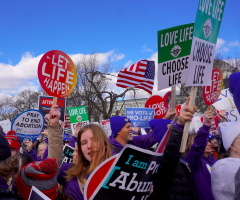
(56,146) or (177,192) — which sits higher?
(56,146)

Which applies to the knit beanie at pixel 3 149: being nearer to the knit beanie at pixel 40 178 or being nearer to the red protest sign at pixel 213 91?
the knit beanie at pixel 40 178

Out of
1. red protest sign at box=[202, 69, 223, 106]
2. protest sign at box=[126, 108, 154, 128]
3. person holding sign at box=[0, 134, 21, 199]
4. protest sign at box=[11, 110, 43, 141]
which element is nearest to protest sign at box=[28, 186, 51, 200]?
person holding sign at box=[0, 134, 21, 199]

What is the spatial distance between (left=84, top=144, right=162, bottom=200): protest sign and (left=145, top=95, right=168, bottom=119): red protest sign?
7006 millimetres

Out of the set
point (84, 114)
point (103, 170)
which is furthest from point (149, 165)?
point (84, 114)

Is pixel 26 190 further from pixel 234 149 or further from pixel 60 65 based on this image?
pixel 60 65

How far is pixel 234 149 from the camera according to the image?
2.56 meters

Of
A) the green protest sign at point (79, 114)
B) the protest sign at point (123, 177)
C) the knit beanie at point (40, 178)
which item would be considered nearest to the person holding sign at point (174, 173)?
the protest sign at point (123, 177)

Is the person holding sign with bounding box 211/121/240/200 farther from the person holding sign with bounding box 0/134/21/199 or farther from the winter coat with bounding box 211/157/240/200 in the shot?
the person holding sign with bounding box 0/134/21/199

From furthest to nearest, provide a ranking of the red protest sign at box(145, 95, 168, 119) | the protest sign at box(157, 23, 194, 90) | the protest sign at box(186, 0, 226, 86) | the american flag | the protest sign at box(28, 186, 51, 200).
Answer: the red protest sign at box(145, 95, 168, 119) < the american flag < the protest sign at box(157, 23, 194, 90) < the protest sign at box(186, 0, 226, 86) < the protest sign at box(28, 186, 51, 200)

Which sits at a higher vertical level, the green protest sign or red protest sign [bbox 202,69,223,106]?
red protest sign [bbox 202,69,223,106]

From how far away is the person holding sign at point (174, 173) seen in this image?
2.37 m

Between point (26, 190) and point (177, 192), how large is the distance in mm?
1297

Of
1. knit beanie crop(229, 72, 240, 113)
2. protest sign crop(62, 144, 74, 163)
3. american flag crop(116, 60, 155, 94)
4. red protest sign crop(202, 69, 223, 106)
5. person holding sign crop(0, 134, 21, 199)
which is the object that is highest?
american flag crop(116, 60, 155, 94)

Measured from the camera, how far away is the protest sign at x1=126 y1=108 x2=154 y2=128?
360 inches
